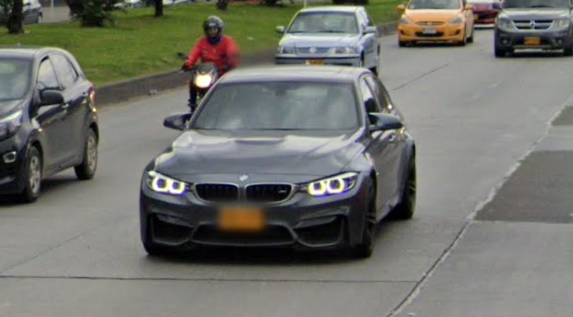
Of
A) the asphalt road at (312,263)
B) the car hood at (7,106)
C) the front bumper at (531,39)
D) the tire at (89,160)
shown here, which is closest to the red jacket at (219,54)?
the asphalt road at (312,263)

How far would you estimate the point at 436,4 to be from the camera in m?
43.1

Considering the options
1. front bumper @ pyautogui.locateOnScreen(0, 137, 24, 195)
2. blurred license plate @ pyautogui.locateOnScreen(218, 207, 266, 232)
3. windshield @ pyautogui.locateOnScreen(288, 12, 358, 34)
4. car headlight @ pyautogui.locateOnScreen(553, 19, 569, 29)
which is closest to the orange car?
car headlight @ pyautogui.locateOnScreen(553, 19, 569, 29)

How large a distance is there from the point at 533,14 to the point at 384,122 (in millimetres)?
26380

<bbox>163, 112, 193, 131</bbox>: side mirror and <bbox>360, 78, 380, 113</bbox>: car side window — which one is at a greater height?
<bbox>360, 78, 380, 113</bbox>: car side window

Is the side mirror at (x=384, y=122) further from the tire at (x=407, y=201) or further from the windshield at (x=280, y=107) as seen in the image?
the tire at (x=407, y=201)

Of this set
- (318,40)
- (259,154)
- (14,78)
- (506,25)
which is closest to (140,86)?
(318,40)

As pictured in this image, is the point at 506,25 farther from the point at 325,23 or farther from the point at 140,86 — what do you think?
the point at 140,86

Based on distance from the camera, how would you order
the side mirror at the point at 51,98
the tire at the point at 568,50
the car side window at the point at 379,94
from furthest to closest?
the tire at the point at 568,50, the side mirror at the point at 51,98, the car side window at the point at 379,94

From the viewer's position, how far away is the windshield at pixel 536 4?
3809 cm

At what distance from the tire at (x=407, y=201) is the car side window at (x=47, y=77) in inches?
166

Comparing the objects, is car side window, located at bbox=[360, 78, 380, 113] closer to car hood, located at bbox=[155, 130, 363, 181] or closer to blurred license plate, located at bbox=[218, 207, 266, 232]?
car hood, located at bbox=[155, 130, 363, 181]

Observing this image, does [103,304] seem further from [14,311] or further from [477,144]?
[477,144]

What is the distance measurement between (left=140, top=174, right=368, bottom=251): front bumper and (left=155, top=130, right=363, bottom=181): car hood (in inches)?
8.6

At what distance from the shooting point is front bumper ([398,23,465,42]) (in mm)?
41750
